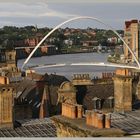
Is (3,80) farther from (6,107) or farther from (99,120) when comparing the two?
(99,120)

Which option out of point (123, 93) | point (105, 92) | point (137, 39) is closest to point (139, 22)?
point (137, 39)

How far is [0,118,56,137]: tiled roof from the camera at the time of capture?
23.9ft

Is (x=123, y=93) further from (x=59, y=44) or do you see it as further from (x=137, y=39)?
(x=59, y=44)

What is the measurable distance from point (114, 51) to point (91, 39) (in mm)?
4614

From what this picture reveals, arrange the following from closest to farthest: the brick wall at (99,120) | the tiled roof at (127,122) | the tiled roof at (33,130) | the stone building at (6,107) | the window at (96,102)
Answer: the brick wall at (99,120), the tiled roof at (127,122), the tiled roof at (33,130), the stone building at (6,107), the window at (96,102)

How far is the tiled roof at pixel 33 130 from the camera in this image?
23.9 feet

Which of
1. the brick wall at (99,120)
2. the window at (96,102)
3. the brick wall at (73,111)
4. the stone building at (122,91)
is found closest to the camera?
the brick wall at (99,120)

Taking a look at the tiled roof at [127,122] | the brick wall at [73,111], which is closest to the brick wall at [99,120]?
the brick wall at [73,111]

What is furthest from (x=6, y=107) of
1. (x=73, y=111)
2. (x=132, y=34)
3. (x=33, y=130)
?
(x=132, y=34)

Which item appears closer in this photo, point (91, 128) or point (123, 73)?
point (91, 128)

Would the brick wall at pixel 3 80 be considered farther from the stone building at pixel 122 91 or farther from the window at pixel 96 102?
the window at pixel 96 102

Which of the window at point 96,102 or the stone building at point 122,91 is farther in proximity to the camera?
the window at point 96,102

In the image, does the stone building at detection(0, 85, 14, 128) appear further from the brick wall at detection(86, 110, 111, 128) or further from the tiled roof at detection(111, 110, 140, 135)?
the brick wall at detection(86, 110, 111, 128)

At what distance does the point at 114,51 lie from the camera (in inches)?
2392
